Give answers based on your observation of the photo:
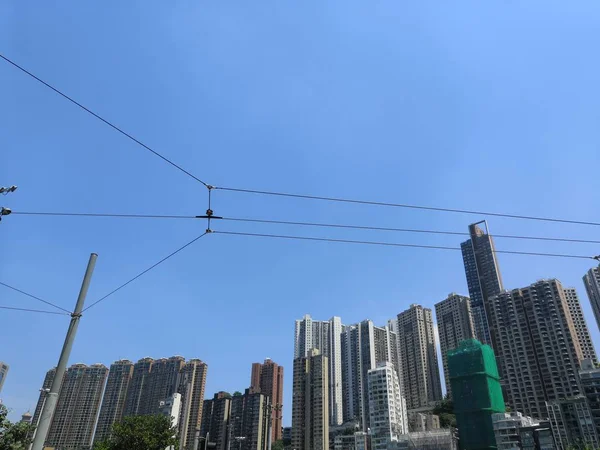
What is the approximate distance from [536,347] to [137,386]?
8341 cm

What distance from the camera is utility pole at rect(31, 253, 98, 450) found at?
8.36 m

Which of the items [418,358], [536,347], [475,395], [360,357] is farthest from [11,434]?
[418,358]

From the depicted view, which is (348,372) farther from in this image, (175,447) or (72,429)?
(175,447)

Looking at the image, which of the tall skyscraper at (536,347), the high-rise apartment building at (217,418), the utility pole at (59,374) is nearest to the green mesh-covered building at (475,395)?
the tall skyscraper at (536,347)

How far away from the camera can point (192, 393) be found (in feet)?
311

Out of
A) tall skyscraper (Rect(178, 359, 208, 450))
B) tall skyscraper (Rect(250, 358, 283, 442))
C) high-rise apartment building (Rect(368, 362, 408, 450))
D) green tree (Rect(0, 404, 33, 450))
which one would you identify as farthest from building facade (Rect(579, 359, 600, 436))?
green tree (Rect(0, 404, 33, 450))

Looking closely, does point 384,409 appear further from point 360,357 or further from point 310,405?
point 360,357

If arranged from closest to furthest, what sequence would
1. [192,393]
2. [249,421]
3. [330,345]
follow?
[249,421] < [192,393] < [330,345]

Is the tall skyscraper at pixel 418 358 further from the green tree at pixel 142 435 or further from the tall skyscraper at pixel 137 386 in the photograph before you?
the green tree at pixel 142 435

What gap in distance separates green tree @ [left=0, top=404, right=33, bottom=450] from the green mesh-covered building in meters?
63.1

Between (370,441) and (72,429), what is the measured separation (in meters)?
56.9

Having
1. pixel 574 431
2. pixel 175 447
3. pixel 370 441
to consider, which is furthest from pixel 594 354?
pixel 175 447

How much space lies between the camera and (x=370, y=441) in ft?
275

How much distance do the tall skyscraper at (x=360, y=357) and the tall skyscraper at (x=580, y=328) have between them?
41573 mm
